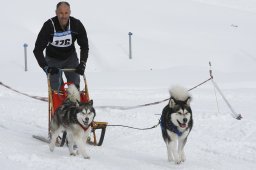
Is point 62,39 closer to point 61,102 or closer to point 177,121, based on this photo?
point 61,102

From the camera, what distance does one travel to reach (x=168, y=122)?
5.33 metres

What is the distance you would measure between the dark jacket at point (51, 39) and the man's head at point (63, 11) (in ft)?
0.35

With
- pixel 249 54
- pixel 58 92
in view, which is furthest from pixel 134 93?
pixel 249 54

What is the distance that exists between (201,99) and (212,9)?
1442cm

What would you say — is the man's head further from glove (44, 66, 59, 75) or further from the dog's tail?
the dog's tail

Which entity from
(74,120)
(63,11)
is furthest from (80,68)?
(74,120)

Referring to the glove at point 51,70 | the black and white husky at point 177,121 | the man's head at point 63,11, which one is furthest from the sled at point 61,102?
the black and white husky at point 177,121

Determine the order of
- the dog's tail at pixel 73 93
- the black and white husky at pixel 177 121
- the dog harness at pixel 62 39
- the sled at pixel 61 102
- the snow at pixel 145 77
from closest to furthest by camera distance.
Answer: the black and white husky at pixel 177 121 → the snow at pixel 145 77 → the dog's tail at pixel 73 93 → the dog harness at pixel 62 39 → the sled at pixel 61 102

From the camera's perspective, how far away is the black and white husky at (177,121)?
5.20m

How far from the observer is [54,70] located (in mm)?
5867

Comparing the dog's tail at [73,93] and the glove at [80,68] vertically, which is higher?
the glove at [80,68]

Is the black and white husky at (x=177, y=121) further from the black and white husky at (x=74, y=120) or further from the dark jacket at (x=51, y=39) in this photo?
the dark jacket at (x=51, y=39)

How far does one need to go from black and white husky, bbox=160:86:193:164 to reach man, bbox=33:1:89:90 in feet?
4.01

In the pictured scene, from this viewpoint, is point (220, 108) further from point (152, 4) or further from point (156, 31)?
point (152, 4)
